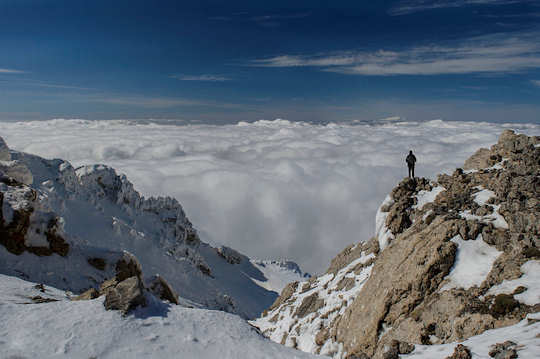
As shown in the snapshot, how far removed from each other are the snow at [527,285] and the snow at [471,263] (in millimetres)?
1222

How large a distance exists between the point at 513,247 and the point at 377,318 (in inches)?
344

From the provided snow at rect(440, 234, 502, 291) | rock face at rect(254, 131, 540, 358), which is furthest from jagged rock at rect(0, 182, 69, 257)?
snow at rect(440, 234, 502, 291)

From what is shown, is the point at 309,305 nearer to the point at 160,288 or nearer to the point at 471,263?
the point at 160,288

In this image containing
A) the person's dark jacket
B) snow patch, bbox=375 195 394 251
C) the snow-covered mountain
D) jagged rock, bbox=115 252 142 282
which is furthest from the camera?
the person's dark jacket

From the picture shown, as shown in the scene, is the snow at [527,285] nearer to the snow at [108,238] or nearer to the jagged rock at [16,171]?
the snow at [108,238]

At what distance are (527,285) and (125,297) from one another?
18.4 m

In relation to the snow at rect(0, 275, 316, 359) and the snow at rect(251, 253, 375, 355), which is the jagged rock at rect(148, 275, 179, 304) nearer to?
the snow at rect(0, 275, 316, 359)

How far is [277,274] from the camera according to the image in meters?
166

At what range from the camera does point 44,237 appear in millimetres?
23703

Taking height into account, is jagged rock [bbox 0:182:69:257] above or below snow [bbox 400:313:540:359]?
above

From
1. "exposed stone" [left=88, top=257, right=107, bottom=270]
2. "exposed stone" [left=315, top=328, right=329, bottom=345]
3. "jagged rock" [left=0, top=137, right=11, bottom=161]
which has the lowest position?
"exposed stone" [left=315, top=328, right=329, bottom=345]

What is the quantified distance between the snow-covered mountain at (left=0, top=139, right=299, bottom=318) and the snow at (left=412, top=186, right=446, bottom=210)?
26.2 meters

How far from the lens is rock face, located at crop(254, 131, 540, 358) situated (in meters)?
16.9

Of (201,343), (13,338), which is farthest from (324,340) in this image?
(13,338)
